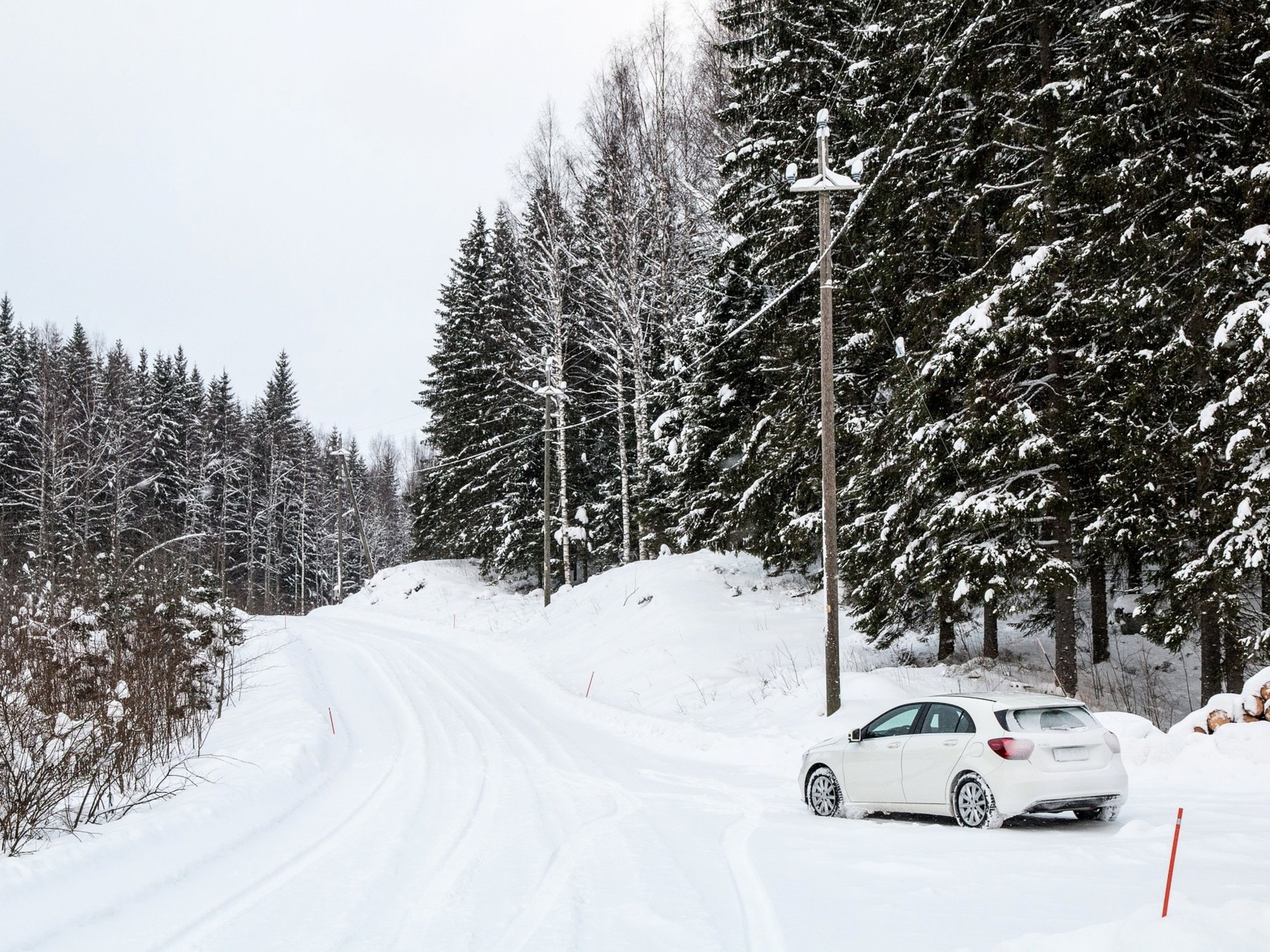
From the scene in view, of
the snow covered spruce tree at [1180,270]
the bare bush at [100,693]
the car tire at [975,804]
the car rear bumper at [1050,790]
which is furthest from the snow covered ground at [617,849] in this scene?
the snow covered spruce tree at [1180,270]

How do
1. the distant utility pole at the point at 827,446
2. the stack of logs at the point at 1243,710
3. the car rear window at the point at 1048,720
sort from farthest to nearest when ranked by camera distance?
1. the distant utility pole at the point at 827,446
2. the stack of logs at the point at 1243,710
3. the car rear window at the point at 1048,720

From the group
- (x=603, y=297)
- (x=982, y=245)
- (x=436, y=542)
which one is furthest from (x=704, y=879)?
(x=436, y=542)

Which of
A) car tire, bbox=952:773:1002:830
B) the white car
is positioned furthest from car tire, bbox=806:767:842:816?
car tire, bbox=952:773:1002:830

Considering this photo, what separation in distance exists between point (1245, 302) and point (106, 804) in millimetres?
14933

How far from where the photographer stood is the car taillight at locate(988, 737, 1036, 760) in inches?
326

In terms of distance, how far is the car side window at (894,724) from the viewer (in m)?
9.62

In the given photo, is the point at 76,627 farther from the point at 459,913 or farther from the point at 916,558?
the point at 916,558

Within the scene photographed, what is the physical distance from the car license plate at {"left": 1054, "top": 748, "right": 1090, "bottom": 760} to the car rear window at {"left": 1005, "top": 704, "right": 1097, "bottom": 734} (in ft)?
0.64

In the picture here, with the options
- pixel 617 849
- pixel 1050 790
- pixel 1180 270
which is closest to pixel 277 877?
pixel 617 849

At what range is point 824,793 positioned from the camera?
1024cm

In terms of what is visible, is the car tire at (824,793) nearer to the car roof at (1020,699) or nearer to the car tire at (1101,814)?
the car roof at (1020,699)

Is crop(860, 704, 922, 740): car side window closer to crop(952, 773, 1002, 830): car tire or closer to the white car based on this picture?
the white car

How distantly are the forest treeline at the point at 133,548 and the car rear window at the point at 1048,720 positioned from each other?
8593 mm

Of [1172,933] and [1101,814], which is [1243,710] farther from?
[1172,933]
